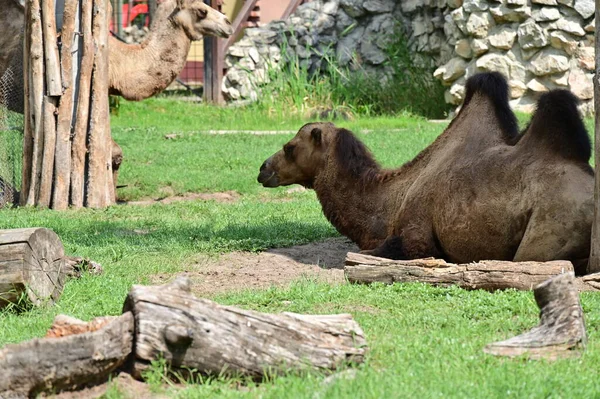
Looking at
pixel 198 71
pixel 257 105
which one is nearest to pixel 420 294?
pixel 257 105

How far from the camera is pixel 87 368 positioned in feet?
16.2

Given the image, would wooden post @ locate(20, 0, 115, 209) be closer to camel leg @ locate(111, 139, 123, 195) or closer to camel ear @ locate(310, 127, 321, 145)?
camel leg @ locate(111, 139, 123, 195)

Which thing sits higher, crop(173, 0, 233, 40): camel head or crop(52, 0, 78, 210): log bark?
crop(173, 0, 233, 40): camel head

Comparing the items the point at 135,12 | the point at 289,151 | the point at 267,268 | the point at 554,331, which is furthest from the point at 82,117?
the point at 135,12

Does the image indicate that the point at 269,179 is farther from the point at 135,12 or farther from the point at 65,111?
the point at 135,12

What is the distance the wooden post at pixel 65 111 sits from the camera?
12.5 meters

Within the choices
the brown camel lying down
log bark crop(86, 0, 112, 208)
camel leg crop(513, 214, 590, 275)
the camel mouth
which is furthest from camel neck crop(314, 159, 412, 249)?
log bark crop(86, 0, 112, 208)

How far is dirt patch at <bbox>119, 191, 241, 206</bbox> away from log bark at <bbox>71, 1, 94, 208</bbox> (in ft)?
2.96

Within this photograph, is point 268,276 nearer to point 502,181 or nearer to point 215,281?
point 215,281

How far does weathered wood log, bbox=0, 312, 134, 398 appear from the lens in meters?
4.81

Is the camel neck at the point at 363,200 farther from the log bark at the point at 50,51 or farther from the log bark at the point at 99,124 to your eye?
the log bark at the point at 50,51

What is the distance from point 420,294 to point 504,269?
0.65m

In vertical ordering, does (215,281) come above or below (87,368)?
below

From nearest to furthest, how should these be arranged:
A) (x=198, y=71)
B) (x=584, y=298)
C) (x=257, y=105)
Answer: (x=584, y=298), (x=257, y=105), (x=198, y=71)
